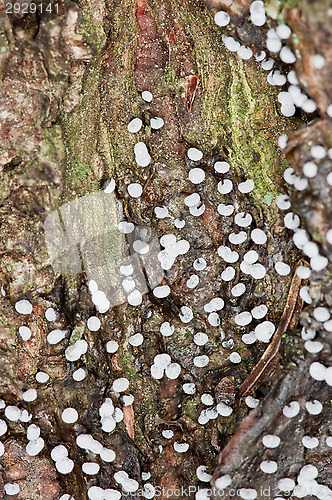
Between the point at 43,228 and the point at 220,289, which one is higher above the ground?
the point at 43,228

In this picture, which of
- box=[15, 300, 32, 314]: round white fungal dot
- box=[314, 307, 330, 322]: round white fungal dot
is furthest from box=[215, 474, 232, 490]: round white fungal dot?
box=[15, 300, 32, 314]: round white fungal dot

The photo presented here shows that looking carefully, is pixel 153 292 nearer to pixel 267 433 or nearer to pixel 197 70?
pixel 267 433

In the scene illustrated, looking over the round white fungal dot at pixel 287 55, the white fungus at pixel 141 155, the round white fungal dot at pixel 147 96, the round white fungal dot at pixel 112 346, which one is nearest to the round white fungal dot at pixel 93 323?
the round white fungal dot at pixel 112 346

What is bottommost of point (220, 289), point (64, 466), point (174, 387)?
point (64, 466)

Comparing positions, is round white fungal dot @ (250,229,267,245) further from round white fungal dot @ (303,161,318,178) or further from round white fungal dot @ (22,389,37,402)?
round white fungal dot @ (22,389,37,402)

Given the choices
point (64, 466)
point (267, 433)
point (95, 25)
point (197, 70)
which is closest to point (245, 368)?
point (267, 433)

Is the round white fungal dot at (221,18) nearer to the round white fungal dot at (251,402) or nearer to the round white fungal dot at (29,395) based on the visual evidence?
the round white fungal dot at (251,402)
